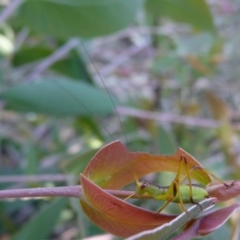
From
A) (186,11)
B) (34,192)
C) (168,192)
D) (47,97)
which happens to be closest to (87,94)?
(47,97)

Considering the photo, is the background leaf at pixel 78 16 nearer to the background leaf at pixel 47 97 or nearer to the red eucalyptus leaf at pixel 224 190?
the background leaf at pixel 47 97

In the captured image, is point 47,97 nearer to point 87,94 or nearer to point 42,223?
point 87,94

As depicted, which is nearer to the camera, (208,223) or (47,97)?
(208,223)

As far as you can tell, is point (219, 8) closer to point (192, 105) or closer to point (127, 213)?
point (192, 105)

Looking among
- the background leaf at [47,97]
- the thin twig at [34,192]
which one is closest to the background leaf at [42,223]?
the background leaf at [47,97]

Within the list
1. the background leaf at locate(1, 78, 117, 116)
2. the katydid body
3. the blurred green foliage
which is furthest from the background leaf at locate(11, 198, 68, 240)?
the katydid body

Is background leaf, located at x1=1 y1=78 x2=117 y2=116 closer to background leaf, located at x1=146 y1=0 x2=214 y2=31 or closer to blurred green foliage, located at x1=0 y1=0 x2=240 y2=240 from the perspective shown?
blurred green foliage, located at x1=0 y1=0 x2=240 y2=240

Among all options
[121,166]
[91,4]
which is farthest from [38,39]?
[121,166]
